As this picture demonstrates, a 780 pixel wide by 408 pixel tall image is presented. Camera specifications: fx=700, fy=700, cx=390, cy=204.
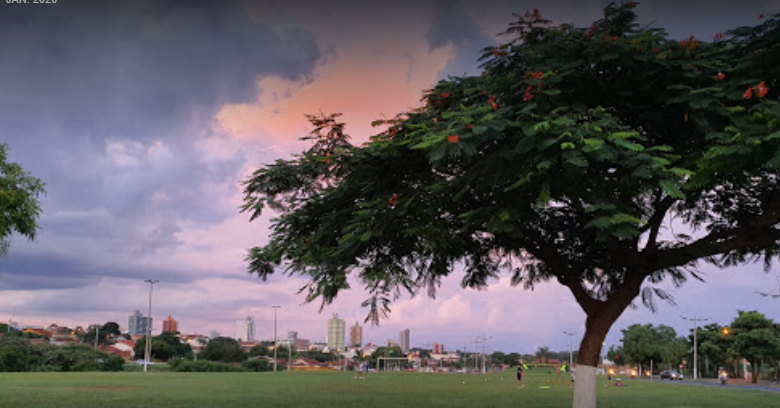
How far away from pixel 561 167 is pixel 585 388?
19.7ft

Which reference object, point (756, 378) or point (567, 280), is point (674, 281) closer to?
point (567, 280)

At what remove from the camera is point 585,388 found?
14.4 metres

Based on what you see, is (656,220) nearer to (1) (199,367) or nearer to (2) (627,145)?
(2) (627,145)

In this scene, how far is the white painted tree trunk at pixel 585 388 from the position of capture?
14.3 meters

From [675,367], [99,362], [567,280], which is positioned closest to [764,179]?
[567,280]

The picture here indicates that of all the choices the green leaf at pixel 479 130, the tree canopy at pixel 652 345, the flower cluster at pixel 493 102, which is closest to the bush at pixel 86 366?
the tree canopy at pixel 652 345

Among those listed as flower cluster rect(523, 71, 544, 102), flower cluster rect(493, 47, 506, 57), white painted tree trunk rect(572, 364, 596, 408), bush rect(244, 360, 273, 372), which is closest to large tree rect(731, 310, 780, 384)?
white painted tree trunk rect(572, 364, 596, 408)

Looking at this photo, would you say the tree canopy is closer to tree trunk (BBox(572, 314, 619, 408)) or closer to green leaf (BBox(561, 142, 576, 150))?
tree trunk (BBox(572, 314, 619, 408))

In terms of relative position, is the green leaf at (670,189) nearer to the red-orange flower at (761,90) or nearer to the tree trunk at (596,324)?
the red-orange flower at (761,90)

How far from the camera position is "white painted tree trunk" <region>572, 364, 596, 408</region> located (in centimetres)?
1434

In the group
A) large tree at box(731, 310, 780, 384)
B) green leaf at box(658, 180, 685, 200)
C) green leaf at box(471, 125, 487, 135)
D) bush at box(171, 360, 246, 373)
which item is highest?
green leaf at box(471, 125, 487, 135)

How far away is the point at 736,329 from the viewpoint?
215 ft

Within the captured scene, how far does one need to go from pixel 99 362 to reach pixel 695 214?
66.4 metres

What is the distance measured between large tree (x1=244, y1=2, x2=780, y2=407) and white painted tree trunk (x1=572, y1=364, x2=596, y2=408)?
0.09ft
